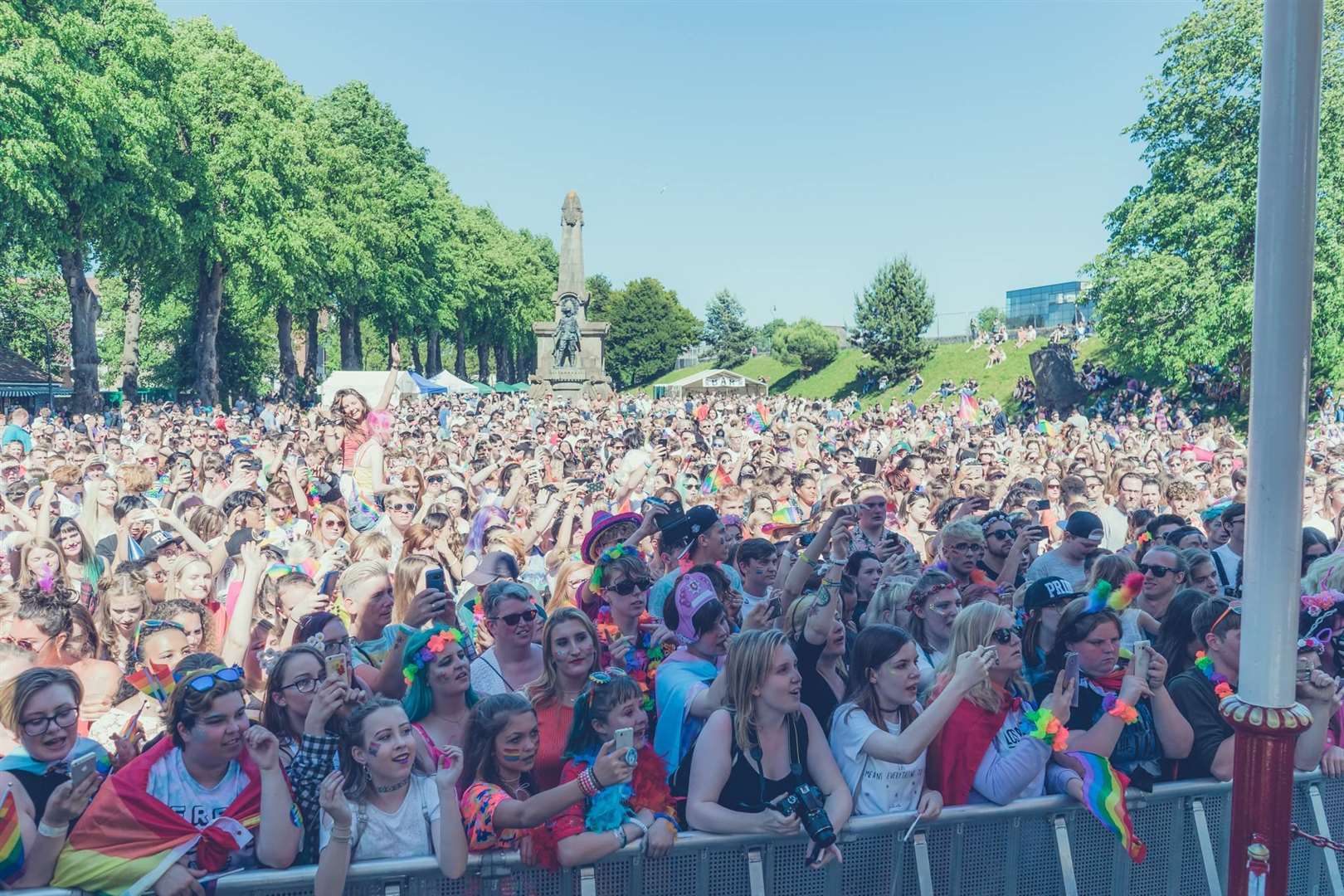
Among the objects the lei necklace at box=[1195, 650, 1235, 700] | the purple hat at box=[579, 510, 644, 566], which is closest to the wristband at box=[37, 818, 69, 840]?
the purple hat at box=[579, 510, 644, 566]

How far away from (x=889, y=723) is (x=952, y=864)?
521 mm

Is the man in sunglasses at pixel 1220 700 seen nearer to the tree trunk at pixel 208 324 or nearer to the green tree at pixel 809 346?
the tree trunk at pixel 208 324

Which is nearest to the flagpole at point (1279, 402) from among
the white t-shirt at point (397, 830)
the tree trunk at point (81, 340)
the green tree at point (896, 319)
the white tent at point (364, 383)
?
the white t-shirt at point (397, 830)

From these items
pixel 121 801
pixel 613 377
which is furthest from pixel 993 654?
pixel 613 377

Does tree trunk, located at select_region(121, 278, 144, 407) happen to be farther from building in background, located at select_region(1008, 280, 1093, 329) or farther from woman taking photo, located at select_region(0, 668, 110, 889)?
building in background, located at select_region(1008, 280, 1093, 329)

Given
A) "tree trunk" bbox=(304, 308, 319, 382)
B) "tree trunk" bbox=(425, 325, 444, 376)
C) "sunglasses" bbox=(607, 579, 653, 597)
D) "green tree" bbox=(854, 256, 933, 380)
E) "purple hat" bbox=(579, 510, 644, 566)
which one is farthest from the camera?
"tree trunk" bbox=(425, 325, 444, 376)

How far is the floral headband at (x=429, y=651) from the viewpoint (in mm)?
4238

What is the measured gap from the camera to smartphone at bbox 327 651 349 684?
12.4 feet

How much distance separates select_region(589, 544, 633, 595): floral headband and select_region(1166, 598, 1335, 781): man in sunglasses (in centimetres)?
261

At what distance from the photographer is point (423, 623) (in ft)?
16.6

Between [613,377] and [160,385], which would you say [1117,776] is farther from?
[613,377]

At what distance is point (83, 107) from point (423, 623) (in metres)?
25.6

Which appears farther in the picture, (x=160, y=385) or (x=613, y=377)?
(x=613, y=377)

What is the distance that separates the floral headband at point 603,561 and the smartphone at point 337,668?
1.64 m
